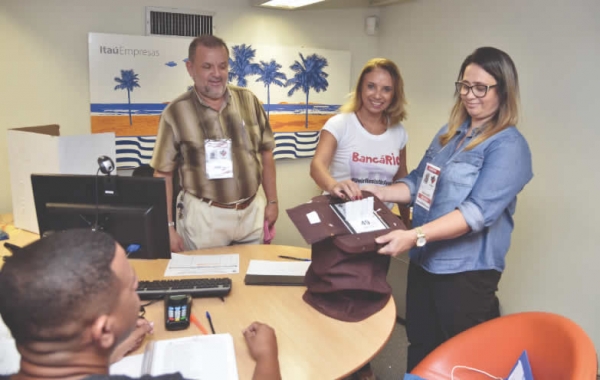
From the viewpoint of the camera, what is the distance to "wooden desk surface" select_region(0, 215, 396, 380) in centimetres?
A: 130

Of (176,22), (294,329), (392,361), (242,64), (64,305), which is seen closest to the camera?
(64,305)

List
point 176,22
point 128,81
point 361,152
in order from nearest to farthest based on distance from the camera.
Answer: point 361,152 < point 128,81 < point 176,22

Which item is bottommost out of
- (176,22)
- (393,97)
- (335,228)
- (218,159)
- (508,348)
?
(508,348)

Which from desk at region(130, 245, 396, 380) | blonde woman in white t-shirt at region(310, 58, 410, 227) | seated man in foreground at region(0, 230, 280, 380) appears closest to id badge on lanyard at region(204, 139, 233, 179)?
blonde woman in white t-shirt at region(310, 58, 410, 227)

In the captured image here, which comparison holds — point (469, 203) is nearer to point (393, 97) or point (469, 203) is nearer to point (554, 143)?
point (393, 97)

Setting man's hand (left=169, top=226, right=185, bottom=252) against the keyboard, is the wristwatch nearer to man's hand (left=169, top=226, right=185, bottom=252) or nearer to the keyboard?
the keyboard

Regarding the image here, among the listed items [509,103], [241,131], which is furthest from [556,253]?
[241,131]

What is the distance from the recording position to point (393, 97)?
232cm

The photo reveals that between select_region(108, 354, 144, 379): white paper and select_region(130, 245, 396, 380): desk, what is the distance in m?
0.06

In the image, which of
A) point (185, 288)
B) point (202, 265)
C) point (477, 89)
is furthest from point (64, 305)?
point (477, 89)

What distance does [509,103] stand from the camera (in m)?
1.64

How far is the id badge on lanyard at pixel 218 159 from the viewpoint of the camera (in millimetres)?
2381

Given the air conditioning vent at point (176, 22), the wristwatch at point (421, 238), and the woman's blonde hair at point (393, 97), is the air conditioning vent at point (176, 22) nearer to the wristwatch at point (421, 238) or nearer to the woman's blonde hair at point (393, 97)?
the woman's blonde hair at point (393, 97)

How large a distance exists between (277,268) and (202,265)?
33 centimetres
